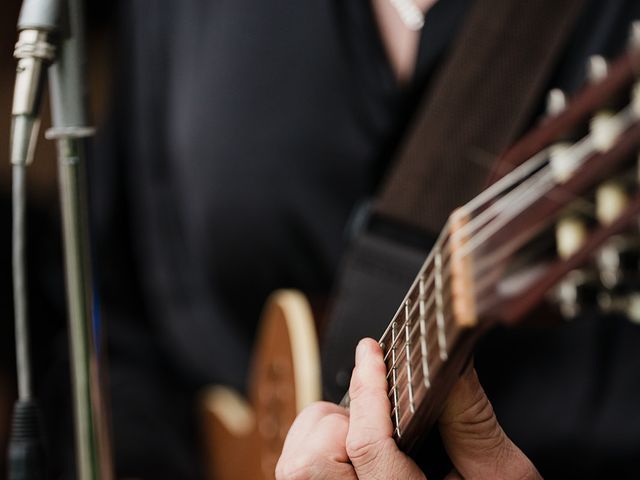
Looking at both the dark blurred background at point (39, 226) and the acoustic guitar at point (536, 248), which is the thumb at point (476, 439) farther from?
A: the dark blurred background at point (39, 226)

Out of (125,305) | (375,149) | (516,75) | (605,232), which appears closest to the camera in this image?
(605,232)

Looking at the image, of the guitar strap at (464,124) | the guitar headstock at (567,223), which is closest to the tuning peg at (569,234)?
the guitar headstock at (567,223)

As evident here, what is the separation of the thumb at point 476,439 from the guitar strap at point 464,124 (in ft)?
0.37

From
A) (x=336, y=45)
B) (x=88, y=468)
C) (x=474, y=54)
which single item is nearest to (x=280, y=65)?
(x=336, y=45)

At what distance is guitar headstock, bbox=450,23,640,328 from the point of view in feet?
0.84

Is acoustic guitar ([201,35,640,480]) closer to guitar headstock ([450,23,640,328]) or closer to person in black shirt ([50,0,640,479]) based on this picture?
guitar headstock ([450,23,640,328])

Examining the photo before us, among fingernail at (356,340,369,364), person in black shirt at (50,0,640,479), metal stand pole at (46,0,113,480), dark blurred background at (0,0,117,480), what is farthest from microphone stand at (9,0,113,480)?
dark blurred background at (0,0,117,480)

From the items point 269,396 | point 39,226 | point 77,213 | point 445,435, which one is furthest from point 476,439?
point 39,226

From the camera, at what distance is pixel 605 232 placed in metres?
0.26

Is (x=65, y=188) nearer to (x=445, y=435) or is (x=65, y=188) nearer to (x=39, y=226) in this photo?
(x=445, y=435)

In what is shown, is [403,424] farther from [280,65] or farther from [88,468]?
[280,65]

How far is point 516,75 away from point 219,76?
28 centimetres

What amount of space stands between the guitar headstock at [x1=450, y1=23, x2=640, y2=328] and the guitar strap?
0.09 m

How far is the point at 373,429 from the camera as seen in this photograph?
273 millimetres
